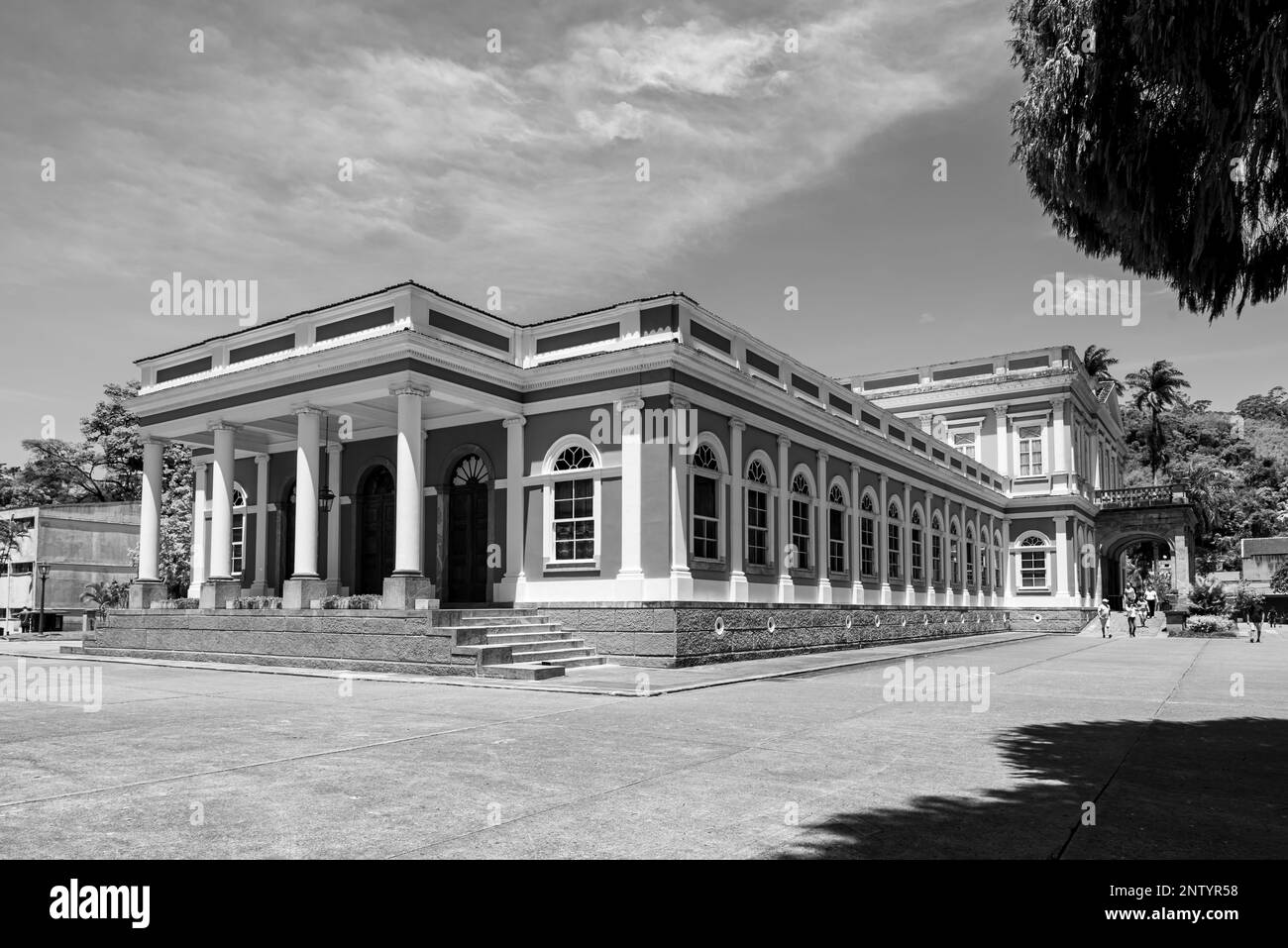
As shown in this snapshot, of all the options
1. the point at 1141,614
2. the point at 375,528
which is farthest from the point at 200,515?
the point at 1141,614

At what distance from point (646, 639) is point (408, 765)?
33.3ft

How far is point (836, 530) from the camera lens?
2541 centimetres

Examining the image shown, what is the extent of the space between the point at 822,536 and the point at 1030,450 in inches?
917

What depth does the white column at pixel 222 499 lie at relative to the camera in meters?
19.8

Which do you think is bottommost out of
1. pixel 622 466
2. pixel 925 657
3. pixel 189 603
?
pixel 925 657

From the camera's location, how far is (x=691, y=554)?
18.0 metres

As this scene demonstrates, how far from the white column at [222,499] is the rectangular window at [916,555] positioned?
2060 centimetres

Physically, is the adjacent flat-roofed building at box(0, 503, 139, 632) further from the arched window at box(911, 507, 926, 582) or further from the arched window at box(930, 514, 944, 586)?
→ the arched window at box(930, 514, 944, 586)

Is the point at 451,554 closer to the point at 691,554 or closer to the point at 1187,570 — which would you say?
the point at 691,554

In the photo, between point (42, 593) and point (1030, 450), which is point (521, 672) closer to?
point (42, 593)

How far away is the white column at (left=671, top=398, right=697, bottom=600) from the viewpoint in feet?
57.0

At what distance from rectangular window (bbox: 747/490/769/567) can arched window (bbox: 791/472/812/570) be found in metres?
1.63
